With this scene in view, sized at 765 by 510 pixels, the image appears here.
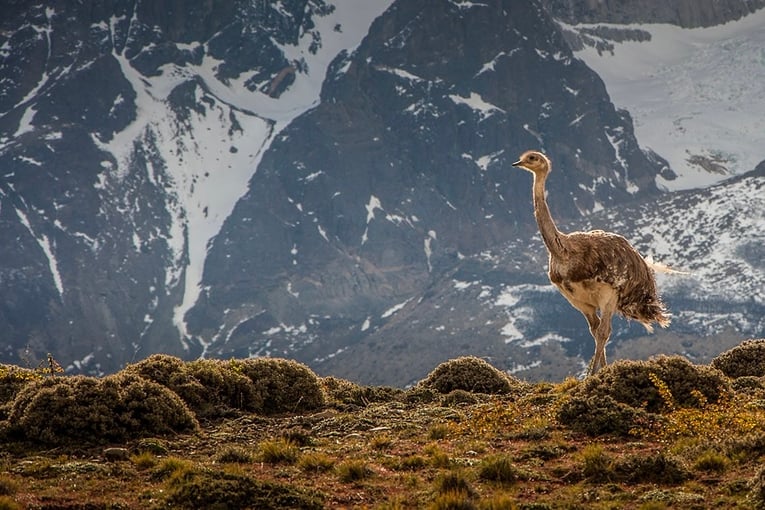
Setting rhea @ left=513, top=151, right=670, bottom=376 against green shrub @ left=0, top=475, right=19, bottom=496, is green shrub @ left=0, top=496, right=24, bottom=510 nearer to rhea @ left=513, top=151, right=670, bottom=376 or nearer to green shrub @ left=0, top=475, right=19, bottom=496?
green shrub @ left=0, top=475, right=19, bottom=496

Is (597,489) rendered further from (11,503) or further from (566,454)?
(11,503)

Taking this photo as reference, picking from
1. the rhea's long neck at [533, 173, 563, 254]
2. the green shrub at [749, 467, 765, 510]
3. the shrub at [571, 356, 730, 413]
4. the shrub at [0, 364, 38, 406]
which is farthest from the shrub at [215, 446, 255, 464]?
the rhea's long neck at [533, 173, 563, 254]

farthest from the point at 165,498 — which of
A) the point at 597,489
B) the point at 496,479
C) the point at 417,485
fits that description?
the point at 597,489

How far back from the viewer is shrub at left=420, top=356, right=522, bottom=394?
3597cm

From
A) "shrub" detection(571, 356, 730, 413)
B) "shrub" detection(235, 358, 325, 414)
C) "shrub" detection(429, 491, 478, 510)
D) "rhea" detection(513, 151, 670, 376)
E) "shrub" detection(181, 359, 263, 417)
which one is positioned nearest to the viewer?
"shrub" detection(429, 491, 478, 510)

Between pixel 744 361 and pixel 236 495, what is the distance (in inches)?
768

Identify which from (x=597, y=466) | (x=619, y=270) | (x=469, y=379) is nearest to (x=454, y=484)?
(x=597, y=466)

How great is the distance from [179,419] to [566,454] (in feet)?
28.8

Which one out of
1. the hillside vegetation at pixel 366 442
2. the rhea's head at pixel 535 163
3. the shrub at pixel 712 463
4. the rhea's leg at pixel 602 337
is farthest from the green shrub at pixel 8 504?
the rhea's head at pixel 535 163

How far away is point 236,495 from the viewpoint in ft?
67.1

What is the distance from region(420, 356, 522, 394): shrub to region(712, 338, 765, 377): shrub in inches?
238

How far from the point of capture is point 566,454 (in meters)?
24.4

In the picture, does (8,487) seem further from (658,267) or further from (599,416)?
(658,267)

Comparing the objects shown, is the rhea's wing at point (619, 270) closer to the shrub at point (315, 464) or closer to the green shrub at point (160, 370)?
the green shrub at point (160, 370)
